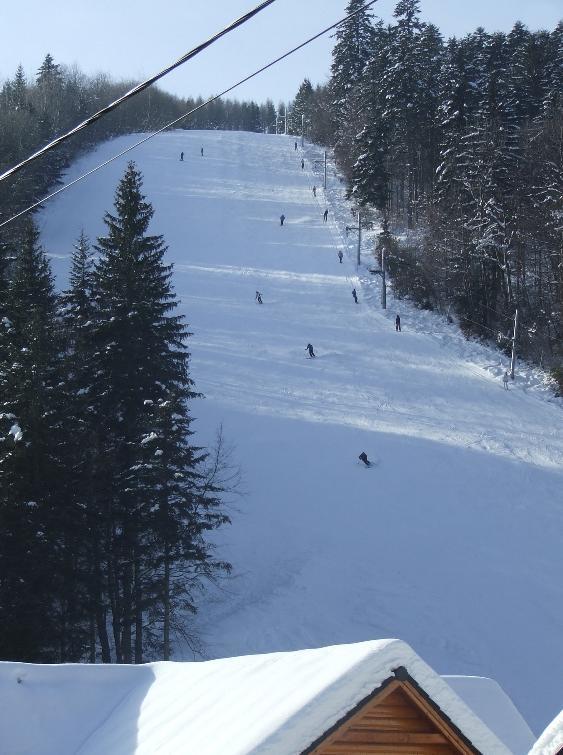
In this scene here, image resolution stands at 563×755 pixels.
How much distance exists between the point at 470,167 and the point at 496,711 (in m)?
38.3

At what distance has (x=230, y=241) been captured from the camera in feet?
163

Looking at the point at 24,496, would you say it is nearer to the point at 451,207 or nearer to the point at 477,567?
the point at 477,567

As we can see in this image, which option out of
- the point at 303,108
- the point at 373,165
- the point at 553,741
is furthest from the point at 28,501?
the point at 303,108

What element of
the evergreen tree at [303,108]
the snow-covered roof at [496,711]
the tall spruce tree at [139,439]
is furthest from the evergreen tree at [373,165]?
the snow-covered roof at [496,711]

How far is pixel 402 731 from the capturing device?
16.4 ft

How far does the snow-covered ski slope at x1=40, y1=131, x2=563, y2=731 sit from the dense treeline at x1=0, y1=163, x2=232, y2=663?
3.16 meters

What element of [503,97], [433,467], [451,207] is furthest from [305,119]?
[433,467]

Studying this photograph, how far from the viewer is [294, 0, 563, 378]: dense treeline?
127ft

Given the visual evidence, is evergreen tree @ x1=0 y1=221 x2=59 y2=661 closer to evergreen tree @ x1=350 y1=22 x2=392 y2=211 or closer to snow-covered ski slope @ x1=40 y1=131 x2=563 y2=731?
snow-covered ski slope @ x1=40 y1=131 x2=563 y2=731

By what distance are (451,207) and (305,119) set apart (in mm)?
44714

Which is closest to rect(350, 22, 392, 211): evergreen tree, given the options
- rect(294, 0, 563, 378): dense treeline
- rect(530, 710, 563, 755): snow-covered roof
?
rect(294, 0, 563, 378): dense treeline

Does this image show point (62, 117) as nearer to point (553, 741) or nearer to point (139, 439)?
point (139, 439)

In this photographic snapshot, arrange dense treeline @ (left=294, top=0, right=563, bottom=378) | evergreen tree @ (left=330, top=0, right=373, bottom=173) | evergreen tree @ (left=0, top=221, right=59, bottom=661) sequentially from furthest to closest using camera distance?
evergreen tree @ (left=330, top=0, right=373, bottom=173)
dense treeline @ (left=294, top=0, right=563, bottom=378)
evergreen tree @ (left=0, top=221, right=59, bottom=661)

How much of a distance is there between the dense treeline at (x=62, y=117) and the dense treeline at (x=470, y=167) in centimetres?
2220
